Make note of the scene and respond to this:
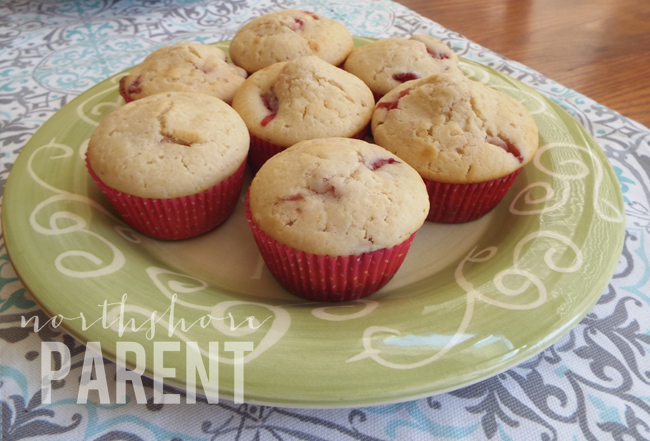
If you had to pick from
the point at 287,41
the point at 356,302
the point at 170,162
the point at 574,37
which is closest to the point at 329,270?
the point at 356,302

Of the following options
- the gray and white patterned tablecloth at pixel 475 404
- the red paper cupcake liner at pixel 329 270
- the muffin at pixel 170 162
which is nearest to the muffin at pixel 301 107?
the muffin at pixel 170 162

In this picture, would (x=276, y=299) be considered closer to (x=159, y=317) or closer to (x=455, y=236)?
(x=159, y=317)

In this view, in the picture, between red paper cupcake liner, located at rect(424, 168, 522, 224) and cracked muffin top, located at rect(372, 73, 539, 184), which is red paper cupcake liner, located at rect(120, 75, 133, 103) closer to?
cracked muffin top, located at rect(372, 73, 539, 184)

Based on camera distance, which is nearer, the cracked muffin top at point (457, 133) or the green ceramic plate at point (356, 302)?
the green ceramic plate at point (356, 302)

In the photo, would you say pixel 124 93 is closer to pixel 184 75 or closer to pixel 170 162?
pixel 184 75

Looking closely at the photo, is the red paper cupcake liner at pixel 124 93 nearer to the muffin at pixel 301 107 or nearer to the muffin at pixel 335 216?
the muffin at pixel 301 107

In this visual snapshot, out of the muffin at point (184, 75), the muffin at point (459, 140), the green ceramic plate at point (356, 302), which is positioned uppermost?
the muffin at point (184, 75)
